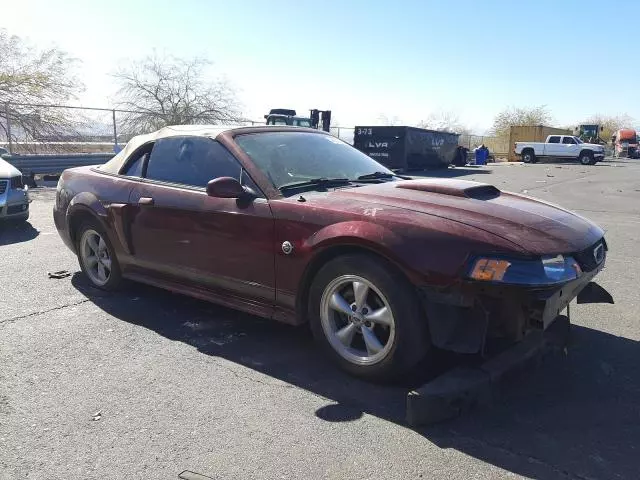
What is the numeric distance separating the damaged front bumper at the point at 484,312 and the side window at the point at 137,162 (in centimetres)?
299

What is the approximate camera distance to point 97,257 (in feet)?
17.2

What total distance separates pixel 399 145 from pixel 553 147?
20.1 metres

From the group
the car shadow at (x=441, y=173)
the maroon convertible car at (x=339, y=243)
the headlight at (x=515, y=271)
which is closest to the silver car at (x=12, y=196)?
the maroon convertible car at (x=339, y=243)

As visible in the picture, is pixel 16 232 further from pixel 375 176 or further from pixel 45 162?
pixel 45 162

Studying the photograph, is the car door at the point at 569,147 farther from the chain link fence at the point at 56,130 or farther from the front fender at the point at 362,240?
the front fender at the point at 362,240

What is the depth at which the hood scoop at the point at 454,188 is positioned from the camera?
3.63m

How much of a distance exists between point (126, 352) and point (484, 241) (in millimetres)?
2570

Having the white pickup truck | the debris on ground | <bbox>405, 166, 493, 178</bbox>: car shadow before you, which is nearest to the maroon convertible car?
the debris on ground

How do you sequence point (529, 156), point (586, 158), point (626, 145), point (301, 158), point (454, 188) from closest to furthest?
point (454, 188) → point (301, 158) → point (586, 158) → point (529, 156) → point (626, 145)

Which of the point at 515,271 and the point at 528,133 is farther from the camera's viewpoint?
the point at 528,133

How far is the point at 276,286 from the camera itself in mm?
3668

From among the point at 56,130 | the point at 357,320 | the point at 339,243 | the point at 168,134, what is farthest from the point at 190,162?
the point at 56,130

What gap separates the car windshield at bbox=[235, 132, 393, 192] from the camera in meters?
4.01

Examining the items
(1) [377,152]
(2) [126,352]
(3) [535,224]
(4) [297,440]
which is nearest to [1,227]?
(2) [126,352]
